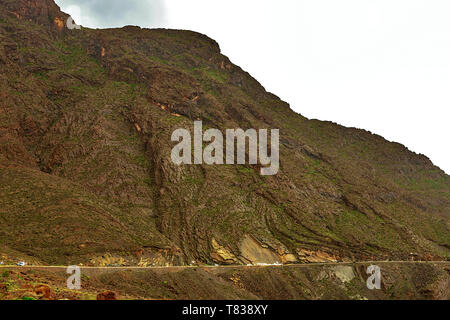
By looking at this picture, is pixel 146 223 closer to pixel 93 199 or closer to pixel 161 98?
pixel 93 199

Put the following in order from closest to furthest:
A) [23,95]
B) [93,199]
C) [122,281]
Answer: [122,281] < [93,199] < [23,95]

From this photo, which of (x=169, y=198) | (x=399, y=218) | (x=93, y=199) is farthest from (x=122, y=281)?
(x=399, y=218)

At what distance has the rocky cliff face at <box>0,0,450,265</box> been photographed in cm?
5669

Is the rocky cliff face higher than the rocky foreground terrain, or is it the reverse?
the rocky cliff face

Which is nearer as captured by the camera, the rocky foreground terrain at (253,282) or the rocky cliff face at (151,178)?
the rocky foreground terrain at (253,282)

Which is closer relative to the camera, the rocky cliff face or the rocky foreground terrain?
the rocky foreground terrain

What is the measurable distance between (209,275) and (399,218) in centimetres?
6382

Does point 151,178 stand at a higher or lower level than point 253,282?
higher

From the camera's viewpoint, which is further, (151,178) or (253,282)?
(151,178)

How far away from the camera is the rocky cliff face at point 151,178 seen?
5669 cm

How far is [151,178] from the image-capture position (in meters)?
80.4

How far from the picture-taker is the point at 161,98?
319 ft

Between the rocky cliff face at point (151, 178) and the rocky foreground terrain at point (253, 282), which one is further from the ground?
the rocky cliff face at point (151, 178)

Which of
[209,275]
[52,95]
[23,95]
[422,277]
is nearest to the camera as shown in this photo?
[209,275]
